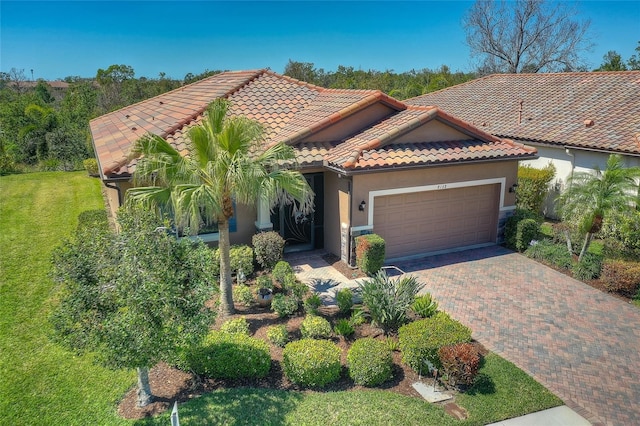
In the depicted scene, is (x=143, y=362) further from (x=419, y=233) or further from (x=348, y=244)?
(x=419, y=233)

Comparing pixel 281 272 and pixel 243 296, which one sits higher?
pixel 281 272

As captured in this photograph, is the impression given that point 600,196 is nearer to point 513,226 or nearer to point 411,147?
point 513,226

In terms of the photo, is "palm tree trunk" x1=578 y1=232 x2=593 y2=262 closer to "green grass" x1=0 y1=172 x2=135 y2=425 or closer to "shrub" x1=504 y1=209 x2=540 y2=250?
"shrub" x1=504 y1=209 x2=540 y2=250

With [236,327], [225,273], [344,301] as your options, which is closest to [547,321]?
[344,301]

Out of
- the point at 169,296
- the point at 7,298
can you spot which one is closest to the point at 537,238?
the point at 169,296

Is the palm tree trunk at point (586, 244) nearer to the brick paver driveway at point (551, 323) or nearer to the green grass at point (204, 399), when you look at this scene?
the brick paver driveway at point (551, 323)
